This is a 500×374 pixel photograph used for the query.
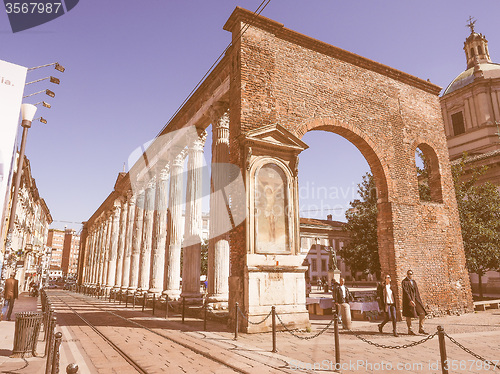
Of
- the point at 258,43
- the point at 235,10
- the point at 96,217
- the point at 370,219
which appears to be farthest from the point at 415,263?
the point at 96,217

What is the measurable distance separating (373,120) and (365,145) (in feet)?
3.46

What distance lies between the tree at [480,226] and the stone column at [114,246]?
24.9 metres

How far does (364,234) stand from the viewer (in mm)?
23656

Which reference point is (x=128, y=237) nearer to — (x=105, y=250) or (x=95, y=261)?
(x=105, y=250)

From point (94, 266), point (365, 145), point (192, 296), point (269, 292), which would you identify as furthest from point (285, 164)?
point (94, 266)

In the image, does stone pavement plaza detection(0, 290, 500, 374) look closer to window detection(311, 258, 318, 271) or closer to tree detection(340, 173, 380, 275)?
tree detection(340, 173, 380, 275)

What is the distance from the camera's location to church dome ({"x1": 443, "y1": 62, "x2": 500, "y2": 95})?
37719mm

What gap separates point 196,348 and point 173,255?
905cm

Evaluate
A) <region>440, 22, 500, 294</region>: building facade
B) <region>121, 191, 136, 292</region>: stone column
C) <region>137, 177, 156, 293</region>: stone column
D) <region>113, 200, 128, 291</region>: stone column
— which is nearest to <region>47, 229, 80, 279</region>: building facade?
<region>113, 200, 128, 291</region>: stone column

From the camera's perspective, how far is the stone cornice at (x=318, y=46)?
1047 cm

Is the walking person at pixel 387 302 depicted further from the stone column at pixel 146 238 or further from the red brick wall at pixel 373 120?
the stone column at pixel 146 238

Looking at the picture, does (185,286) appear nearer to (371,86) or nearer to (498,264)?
(371,86)

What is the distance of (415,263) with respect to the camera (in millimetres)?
11688

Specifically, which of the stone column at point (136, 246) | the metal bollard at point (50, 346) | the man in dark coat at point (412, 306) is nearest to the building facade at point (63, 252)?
the stone column at point (136, 246)
